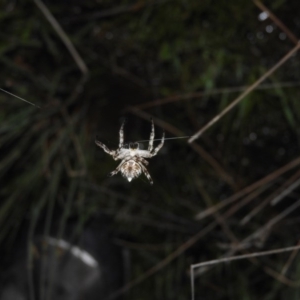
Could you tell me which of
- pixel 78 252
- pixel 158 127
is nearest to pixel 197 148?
pixel 158 127

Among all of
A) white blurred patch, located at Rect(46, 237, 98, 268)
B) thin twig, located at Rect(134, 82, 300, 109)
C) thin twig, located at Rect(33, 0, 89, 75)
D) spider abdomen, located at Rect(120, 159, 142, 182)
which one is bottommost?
white blurred patch, located at Rect(46, 237, 98, 268)

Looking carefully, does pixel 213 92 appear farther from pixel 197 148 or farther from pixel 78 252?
pixel 78 252

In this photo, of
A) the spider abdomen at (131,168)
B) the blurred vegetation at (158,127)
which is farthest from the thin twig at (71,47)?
the spider abdomen at (131,168)

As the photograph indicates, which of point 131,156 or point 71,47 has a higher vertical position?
point 71,47

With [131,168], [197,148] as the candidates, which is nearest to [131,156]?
[131,168]

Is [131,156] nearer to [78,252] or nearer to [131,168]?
[131,168]

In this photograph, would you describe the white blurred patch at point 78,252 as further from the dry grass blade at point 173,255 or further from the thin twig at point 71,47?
the thin twig at point 71,47

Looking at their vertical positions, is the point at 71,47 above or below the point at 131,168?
above

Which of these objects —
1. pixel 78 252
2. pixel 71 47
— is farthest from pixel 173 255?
pixel 71 47

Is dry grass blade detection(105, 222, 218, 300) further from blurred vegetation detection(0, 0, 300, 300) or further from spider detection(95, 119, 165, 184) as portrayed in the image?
spider detection(95, 119, 165, 184)

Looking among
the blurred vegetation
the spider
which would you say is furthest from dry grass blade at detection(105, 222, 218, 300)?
the spider

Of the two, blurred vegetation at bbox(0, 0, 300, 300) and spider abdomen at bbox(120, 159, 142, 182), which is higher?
blurred vegetation at bbox(0, 0, 300, 300)
